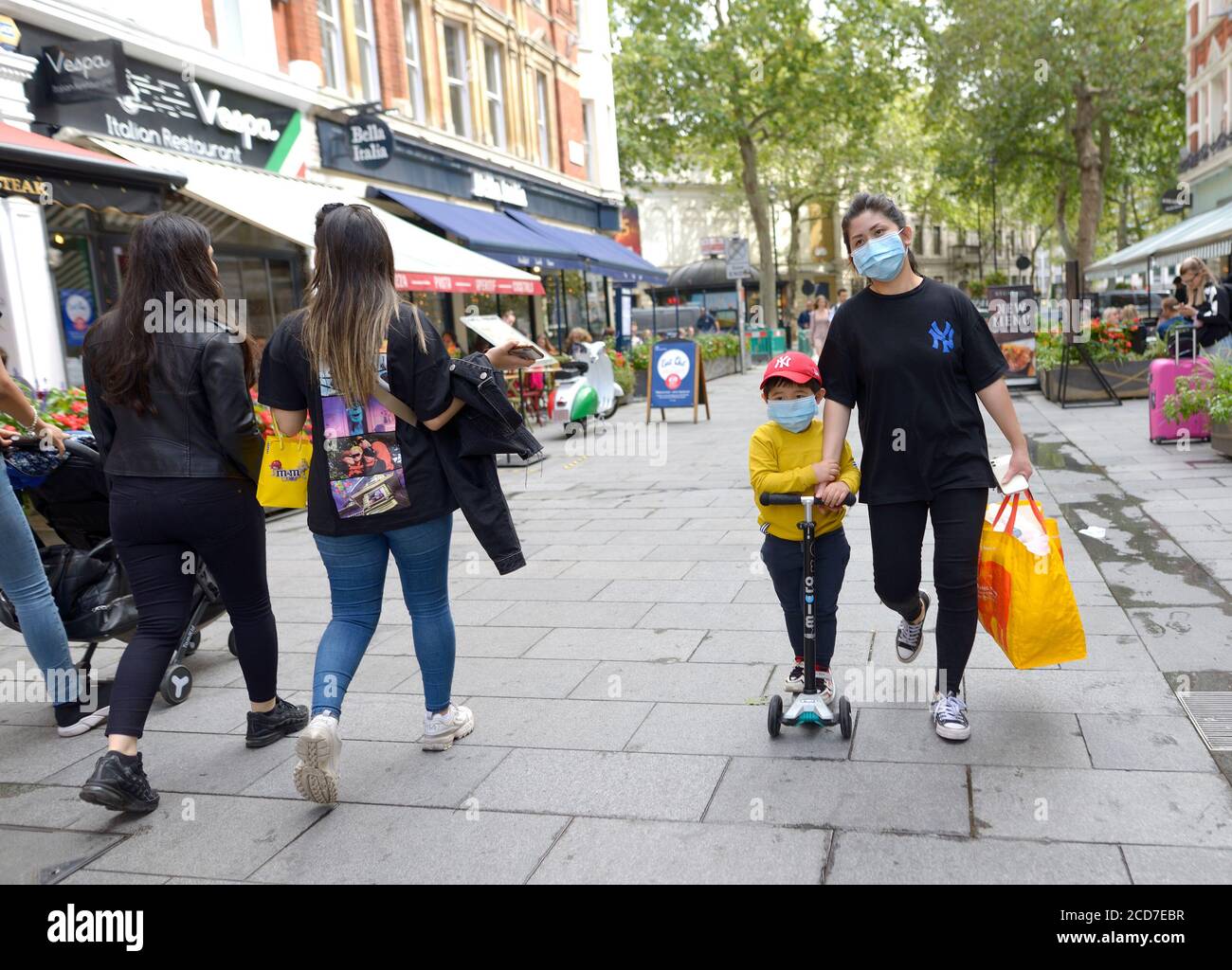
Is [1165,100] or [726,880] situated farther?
[1165,100]

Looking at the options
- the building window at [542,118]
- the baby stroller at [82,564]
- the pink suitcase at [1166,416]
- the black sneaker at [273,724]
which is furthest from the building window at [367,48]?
the black sneaker at [273,724]

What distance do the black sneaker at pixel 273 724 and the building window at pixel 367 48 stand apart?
14882 mm

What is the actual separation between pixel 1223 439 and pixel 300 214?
10028 mm

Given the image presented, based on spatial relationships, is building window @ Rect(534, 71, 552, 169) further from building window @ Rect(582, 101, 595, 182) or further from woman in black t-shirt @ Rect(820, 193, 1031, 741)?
woman in black t-shirt @ Rect(820, 193, 1031, 741)

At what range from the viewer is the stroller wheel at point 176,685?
14.6ft

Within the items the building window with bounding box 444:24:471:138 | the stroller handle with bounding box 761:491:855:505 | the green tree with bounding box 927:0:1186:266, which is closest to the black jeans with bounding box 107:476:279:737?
the stroller handle with bounding box 761:491:855:505

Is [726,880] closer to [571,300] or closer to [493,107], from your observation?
[493,107]

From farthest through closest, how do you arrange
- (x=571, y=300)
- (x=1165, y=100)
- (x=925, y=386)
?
(x=1165, y=100) → (x=571, y=300) → (x=925, y=386)

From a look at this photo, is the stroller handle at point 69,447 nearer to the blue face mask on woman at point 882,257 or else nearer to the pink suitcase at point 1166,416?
the blue face mask on woman at point 882,257

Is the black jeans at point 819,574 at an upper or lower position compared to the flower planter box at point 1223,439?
upper

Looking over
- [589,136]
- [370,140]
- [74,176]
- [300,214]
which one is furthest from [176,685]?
[589,136]
